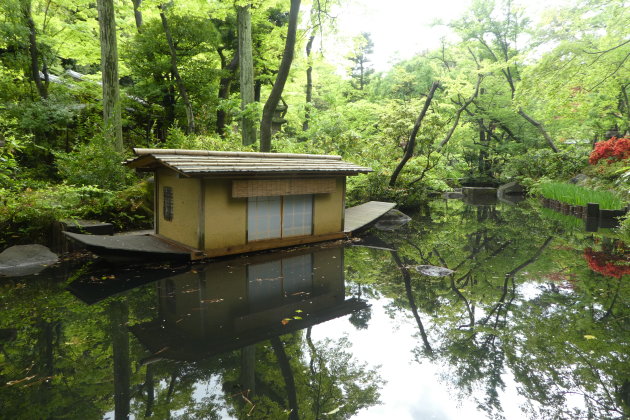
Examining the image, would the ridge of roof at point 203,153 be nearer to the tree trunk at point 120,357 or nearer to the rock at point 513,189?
the tree trunk at point 120,357

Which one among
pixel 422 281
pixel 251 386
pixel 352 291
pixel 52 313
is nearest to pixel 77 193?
pixel 52 313

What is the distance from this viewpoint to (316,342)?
482cm

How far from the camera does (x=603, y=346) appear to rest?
4.69 metres

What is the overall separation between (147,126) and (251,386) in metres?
16.6

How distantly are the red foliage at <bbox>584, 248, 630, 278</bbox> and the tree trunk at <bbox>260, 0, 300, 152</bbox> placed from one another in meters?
10.1

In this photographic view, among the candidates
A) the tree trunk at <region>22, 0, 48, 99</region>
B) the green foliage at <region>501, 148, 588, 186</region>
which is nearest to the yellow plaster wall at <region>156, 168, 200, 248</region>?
the tree trunk at <region>22, 0, 48, 99</region>

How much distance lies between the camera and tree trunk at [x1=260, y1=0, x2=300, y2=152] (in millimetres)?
12055

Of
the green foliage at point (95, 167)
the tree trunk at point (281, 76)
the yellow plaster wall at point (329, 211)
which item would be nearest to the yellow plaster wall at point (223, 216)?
the yellow plaster wall at point (329, 211)

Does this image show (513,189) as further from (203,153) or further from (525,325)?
(203,153)

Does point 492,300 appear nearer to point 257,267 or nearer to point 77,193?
point 257,267

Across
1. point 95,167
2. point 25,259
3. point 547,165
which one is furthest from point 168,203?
point 547,165

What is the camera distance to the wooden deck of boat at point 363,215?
11602 millimetres

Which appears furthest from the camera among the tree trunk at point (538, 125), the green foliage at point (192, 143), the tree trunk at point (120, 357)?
the tree trunk at point (538, 125)

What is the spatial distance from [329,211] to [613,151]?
15116mm
